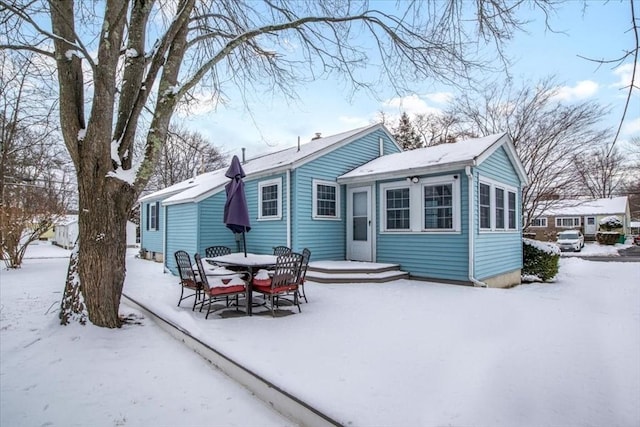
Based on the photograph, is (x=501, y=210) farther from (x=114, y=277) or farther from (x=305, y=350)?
(x=114, y=277)

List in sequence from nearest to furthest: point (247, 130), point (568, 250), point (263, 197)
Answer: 1. point (247, 130)
2. point (263, 197)
3. point (568, 250)

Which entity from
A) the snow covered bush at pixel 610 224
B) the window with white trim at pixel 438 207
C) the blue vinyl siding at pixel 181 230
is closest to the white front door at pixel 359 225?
the window with white trim at pixel 438 207

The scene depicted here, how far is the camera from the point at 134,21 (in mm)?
5258

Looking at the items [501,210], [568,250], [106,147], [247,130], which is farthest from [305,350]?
[568,250]

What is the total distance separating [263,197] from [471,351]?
777 cm

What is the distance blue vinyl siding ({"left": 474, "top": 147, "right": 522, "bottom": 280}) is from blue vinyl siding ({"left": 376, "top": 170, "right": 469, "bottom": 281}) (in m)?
0.29

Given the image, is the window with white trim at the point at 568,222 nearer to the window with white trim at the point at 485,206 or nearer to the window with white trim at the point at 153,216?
the window with white trim at the point at 485,206

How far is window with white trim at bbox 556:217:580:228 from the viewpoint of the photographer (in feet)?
110

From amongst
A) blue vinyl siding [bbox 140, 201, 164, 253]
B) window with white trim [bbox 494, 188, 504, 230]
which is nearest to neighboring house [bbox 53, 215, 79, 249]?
blue vinyl siding [bbox 140, 201, 164, 253]

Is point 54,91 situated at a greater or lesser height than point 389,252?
greater

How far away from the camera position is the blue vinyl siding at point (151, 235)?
15.4m

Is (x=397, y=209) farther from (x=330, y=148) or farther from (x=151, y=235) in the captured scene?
(x=151, y=235)

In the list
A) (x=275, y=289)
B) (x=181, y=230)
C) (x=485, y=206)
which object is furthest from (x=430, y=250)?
(x=181, y=230)

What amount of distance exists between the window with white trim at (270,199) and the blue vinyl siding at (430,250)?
2.74m
